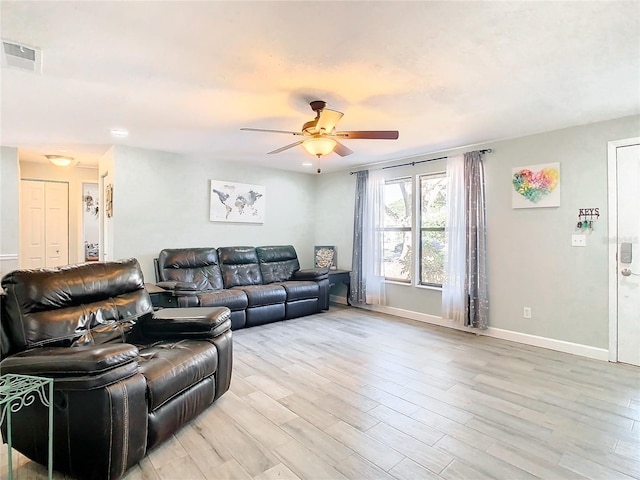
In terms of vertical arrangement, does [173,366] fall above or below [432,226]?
below

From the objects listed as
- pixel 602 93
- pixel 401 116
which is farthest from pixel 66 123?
pixel 602 93

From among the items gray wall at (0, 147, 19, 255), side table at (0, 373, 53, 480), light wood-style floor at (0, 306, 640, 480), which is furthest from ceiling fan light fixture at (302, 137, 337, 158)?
gray wall at (0, 147, 19, 255)

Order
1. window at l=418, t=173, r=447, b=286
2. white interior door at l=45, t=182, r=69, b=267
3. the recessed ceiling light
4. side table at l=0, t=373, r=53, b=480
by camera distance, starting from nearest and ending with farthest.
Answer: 1. side table at l=0, t=373, r=53, b=480
2. the recessed ceiling light
3. window at l=418, t=173, r=447, b=286
4. white interior door at l=45, t=182, r=69, b=267

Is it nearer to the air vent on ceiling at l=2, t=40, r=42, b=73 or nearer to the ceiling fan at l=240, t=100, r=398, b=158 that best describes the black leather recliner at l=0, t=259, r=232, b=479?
the air vent on ceiling at l=2, t=40, r=42, b=73

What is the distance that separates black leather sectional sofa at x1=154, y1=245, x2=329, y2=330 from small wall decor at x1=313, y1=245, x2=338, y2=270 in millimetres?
604

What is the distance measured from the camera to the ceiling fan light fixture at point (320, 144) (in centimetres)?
297

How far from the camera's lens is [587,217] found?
3535 millimetres

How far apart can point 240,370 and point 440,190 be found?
3.60 m

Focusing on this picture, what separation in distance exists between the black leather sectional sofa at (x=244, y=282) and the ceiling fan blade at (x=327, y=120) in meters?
2.47

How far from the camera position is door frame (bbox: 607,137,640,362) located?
Result: 337 cm

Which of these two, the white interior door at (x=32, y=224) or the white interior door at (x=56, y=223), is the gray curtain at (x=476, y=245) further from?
the white interior door at (x=32, y=224)

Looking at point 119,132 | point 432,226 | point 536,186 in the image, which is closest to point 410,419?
point 536,186

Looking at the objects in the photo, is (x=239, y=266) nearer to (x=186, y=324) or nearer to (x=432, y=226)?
(x=186, y=324)

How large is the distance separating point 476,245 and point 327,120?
104 inches
